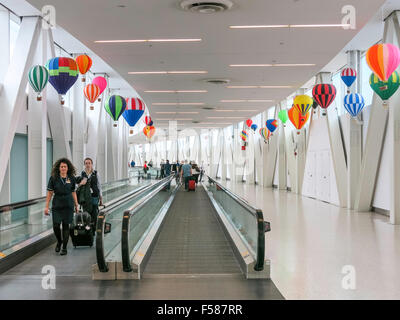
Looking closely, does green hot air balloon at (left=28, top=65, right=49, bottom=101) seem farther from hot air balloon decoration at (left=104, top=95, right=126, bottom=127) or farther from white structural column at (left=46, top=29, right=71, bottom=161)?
white structural column at (left=46, top=29, right=71, bottom=161)

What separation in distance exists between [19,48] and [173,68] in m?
4.81

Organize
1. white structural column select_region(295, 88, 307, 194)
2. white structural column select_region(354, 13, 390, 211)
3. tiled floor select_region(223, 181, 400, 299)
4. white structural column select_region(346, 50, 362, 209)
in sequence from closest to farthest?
1. tiled floor select_region(223, 181, 400, 299)
2. white structural column select_region(354, 13, 390, 211)
3. white structural column select_region(346, 50, 362, 209)
4. white structural column select_region(295, 88, 307, 194)

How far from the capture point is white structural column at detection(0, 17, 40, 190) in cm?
1273

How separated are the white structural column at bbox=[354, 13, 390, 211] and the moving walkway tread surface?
5857mm

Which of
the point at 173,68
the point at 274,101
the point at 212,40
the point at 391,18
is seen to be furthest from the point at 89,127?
the point at 391,18

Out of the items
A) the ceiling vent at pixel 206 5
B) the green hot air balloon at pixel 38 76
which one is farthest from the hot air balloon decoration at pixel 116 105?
the ceiling vent at pixel 206 5

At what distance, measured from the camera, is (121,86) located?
29.2 metres

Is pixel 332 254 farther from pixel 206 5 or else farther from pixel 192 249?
pixel 206 5

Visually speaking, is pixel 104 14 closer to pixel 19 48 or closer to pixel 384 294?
pixel 19 48

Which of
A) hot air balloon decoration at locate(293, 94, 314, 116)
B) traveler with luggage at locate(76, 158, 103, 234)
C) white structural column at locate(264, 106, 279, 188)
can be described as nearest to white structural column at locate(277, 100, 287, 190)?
white structural column at locate(264, 106, 279, 188)

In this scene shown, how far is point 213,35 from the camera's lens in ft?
34.7

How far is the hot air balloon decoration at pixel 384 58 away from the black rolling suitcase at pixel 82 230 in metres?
7.25

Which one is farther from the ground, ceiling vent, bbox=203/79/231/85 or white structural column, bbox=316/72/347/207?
ceiling vent, bbox=203/79/231/85

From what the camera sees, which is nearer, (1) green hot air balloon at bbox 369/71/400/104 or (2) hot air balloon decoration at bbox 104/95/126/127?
(1) green hot air balloon at bbox 369/71/400/104
